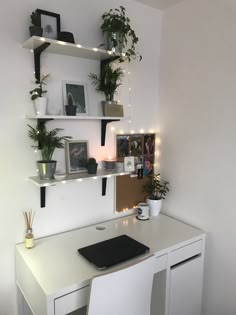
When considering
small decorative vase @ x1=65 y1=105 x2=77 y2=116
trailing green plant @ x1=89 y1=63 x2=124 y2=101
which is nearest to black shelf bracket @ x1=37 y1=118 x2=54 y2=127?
small decorative vase @ x1=65 y1=105 x2=77 y2=116

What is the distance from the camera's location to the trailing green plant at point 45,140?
1.71 meters

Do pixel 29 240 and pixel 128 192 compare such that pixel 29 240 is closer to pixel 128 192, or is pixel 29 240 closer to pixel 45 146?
pixel 45 146

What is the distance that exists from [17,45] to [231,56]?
4.46 ft

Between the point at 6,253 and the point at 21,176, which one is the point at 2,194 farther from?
the point at 6,253

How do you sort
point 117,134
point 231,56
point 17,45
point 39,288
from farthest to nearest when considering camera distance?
point 117,134
point 231,56
point 17,45
point 39,288

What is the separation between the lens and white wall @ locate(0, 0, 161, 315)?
1653mm

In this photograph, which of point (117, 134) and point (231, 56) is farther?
point (117, 134)

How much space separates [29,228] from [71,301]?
22.7 inches

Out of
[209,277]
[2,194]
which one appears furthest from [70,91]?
[209,277]

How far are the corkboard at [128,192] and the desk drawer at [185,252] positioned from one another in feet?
1.96

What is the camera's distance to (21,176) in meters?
1.76

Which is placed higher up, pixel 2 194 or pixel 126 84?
pixel 126 84

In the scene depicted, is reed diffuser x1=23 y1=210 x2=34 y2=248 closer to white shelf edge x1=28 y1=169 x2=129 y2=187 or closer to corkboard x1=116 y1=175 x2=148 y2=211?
white shelf edge x1=28 y1=169 x2=129 y2=187

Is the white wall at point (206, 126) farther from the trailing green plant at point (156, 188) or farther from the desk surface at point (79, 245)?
the desk surface at point (79, 245)
